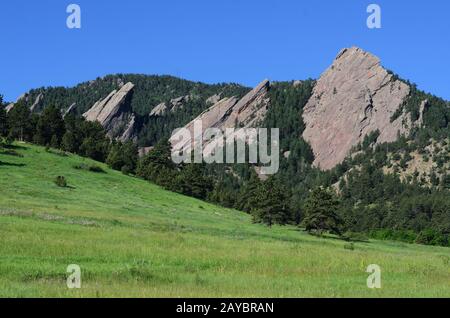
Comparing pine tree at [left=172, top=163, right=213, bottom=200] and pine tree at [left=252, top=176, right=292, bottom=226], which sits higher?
pine tree at [left=172, top=163, right=213, bottom=200]

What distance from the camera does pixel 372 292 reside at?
16156 mm

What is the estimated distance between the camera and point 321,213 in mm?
68188

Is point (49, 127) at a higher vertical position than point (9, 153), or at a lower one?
higher

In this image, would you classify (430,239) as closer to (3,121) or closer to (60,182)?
(60,182)

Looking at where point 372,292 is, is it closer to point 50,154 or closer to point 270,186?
point 270,186

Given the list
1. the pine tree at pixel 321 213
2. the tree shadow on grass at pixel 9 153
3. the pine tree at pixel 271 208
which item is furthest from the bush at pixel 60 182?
the pine tree at pixel 321 213

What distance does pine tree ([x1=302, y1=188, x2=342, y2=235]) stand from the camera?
68.4 meters

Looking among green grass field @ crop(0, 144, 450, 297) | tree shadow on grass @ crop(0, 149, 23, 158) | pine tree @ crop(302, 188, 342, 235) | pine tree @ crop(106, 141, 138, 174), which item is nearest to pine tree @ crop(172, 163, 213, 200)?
pine tree @ crop(106, 141, 138, 174)

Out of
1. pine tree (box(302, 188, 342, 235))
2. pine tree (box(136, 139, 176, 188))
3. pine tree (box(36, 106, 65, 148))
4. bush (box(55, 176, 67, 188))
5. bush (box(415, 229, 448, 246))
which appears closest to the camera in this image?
pine tree (box(302, 188, 342, 235))

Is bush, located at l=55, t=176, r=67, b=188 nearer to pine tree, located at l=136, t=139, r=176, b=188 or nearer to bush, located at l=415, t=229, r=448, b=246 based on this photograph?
pine tree, located at l=136, t=139, r=176, b=188

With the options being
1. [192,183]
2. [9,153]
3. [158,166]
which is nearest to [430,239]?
[192,183]

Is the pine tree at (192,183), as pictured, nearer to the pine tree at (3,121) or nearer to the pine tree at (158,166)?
the pine tree at (158,166)
